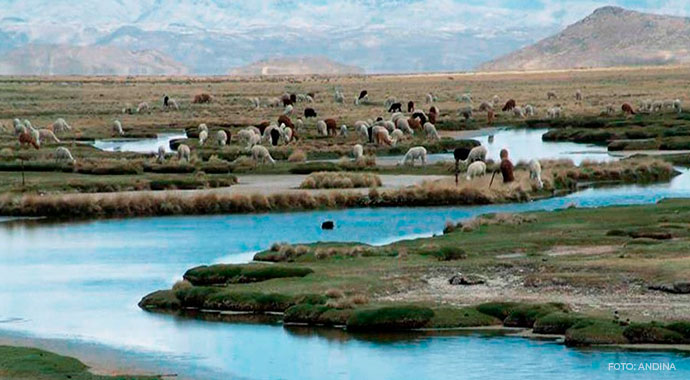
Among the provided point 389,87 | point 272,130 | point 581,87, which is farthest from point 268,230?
point 389,87

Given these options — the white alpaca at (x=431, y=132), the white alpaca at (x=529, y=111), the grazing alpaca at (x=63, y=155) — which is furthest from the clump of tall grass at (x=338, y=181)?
the white alpaca at (x=529, y=111)

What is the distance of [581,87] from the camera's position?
12481 centimetres

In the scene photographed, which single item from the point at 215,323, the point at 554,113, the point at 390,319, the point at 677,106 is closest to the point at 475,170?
the point at 215,323

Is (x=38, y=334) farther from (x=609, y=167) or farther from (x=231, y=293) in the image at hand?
(x=609, y=167)

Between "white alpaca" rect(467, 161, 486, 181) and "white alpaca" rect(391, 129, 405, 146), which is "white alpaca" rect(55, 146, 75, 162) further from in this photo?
"white alpaca" rect(467, 161, 486, 181)

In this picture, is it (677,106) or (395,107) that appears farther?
(395,107)

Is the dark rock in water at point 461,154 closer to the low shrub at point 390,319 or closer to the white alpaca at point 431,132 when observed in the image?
the white alpaca at point 431,132

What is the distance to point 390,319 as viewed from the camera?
23.6 meters

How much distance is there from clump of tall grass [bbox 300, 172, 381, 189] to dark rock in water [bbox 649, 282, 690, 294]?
21.1 m

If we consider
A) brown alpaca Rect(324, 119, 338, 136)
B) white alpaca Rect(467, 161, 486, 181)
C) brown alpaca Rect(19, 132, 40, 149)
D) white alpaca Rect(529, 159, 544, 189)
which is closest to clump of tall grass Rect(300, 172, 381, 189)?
white alpaca Rect(467, 161, 486, 181)

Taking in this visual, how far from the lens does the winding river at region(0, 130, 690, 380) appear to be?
20.7 metres

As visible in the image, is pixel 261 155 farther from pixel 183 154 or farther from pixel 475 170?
pixel 475 170

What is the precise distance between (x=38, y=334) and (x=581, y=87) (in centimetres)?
10389

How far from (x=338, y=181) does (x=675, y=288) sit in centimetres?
2219
